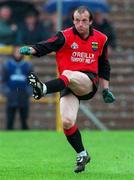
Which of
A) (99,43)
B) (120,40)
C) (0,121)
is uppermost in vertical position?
(99,43)

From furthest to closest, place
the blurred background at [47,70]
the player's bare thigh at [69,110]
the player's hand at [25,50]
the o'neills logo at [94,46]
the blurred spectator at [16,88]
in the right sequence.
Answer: the blurred background at [47,70], the blurred spectator at [16,88], the o'neills logo at [94,46], the player's bare thigh at [69,110], the player's hand at [25,50]

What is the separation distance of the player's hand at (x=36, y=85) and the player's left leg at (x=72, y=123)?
2.67 feet

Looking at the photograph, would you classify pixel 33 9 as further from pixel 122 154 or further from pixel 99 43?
pixel 99 43

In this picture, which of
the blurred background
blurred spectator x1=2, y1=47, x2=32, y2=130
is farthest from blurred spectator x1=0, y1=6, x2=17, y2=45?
blurred spectator x1=2, y1=47, x2=32, y2=130

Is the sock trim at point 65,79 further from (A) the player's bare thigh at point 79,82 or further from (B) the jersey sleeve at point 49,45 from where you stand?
(B) the jersey sleeve at point 49,45

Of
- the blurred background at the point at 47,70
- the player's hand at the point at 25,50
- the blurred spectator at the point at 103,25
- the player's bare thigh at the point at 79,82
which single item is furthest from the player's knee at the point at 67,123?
the blurred spectator at the point at 103,25

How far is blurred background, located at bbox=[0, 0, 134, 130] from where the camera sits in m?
20.7

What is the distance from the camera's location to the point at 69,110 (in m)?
10.3

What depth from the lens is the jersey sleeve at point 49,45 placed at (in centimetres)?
1015

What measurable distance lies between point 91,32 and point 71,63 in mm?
512

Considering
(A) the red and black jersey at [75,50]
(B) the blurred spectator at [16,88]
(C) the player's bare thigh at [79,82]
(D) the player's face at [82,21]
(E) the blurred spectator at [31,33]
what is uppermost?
(D) the player's face at [82,21]

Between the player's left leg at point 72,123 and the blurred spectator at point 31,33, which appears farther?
the blurred spectator at point 31,33

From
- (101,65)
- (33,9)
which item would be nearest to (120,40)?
(33,9)

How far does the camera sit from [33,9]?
2189 centimetres
